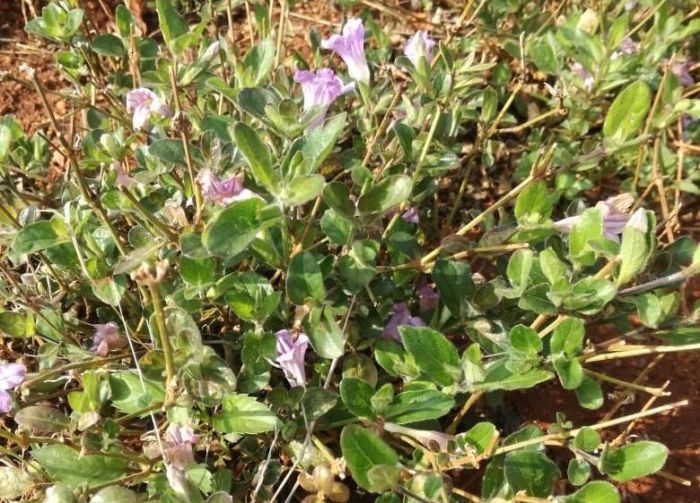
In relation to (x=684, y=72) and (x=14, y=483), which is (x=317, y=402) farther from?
(x=684, y=72)

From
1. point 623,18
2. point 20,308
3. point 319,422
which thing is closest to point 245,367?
point 319,422

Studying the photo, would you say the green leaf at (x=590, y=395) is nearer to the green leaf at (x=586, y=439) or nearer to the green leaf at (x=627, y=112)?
the green leaf at (x=586, y=439)

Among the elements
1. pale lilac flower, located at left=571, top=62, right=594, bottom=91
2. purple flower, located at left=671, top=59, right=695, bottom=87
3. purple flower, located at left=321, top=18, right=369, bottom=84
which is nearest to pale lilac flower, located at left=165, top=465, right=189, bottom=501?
purple flower, located at left=321, top=18, right=369, bottom=84

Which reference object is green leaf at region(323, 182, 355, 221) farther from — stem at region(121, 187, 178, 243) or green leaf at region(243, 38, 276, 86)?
green leaf at region(243, 38, 276, 86)

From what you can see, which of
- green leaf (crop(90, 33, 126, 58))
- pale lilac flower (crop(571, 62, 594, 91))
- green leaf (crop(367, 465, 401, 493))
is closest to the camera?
green leaf (crop(367, 465, 401, 493))

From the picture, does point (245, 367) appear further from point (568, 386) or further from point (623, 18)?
point (623, 18)
